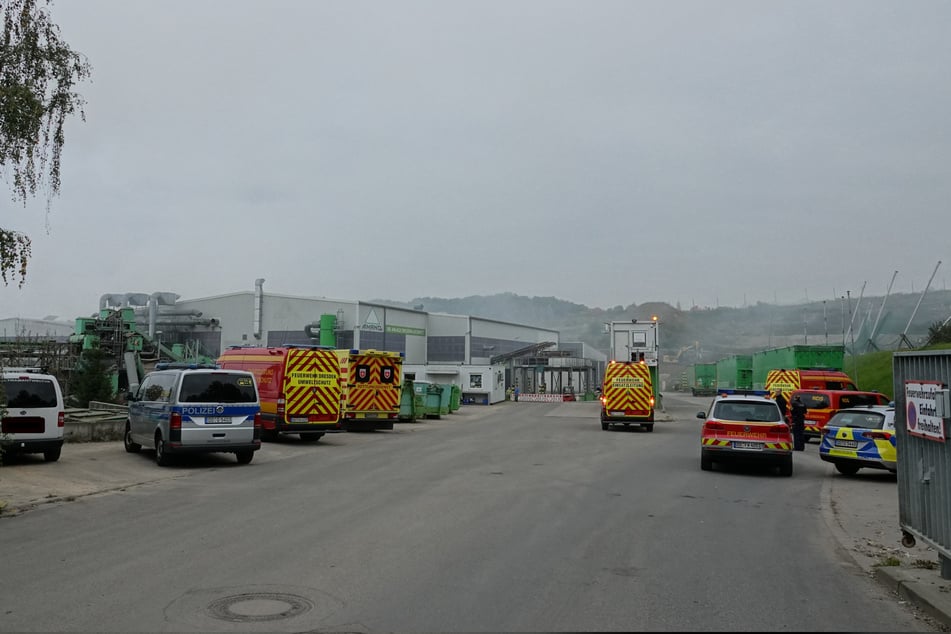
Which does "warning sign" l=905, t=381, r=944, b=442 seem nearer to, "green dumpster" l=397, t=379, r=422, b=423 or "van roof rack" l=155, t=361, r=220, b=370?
"van roof rack" l=155, t=361, r=220, b=370

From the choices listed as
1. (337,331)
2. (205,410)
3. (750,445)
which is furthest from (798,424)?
(337,331)

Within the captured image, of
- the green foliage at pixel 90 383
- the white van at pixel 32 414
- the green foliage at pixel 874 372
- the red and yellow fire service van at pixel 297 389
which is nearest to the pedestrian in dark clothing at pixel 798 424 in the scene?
the red and yellow fire service van at pixel 297 389

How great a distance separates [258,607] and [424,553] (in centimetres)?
216

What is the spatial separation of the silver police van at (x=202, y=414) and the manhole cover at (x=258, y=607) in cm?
973

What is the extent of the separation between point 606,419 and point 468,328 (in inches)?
1600

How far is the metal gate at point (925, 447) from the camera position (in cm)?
631

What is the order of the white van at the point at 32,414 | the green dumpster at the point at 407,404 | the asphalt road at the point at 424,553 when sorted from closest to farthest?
the asphalt road at the point at 424,553 → the white van at the point at 32,414 → the green dumpster at the point at 407,404

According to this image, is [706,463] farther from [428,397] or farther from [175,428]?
[428,397]

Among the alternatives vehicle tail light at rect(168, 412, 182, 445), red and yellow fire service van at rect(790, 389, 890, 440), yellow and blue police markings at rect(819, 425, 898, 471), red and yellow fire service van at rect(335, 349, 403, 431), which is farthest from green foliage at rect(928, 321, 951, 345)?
vehicle tail light at rect(168, 412, 182, 445)

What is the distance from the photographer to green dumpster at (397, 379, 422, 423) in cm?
3250

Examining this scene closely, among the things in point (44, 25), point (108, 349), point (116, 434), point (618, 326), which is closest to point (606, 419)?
point (618, 326)

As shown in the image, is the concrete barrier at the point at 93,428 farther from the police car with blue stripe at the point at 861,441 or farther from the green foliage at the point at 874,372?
the green foliage at the point at 874,372

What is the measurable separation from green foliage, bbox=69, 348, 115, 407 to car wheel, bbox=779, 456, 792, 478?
26739 mm

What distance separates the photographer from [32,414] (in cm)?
1433
